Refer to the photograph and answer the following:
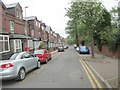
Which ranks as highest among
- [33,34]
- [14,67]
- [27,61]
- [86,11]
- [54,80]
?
[86,11]

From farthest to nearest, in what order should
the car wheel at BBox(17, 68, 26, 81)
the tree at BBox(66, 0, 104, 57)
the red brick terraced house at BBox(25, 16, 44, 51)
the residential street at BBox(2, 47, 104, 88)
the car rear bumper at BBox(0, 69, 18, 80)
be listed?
1. the red brick terraced house at BBox(25, 16, 44, 51)
2. the tree at BBox(66, 0, 104, 57)
3. the car wheel at BBox(17, 68, 26, 81)
4. the car rear bumper at BBox(0, 69, 18, 80)
5. the residential street at BBox(2, 47, 104, 88)

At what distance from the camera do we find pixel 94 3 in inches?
873

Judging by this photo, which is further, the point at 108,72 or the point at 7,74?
the point at 108,72

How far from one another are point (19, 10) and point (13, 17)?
14.5 feet

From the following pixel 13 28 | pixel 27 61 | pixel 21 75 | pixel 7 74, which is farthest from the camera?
pixel 13 28

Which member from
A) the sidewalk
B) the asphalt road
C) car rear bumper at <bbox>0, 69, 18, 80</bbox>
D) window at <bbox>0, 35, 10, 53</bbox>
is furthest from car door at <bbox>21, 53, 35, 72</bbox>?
window at <bbox>0, 35, 10, 53</bbox>

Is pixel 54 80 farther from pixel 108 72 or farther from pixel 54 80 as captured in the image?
pixel 108 72

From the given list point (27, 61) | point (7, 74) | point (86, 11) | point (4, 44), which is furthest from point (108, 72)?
point (4, 44)

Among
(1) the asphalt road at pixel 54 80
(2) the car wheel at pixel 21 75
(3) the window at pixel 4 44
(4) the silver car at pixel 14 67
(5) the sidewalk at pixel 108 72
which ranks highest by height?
(3) the window at pixel 4 44

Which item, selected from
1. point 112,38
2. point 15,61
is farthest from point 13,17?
point 15,61

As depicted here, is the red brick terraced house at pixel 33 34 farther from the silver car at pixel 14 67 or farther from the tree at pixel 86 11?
the silver car at pixel 14 67

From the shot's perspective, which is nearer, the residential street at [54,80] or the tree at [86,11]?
the residential street at [54,80]

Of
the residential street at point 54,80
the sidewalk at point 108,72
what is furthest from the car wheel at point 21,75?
the sidewalk at point 108,72

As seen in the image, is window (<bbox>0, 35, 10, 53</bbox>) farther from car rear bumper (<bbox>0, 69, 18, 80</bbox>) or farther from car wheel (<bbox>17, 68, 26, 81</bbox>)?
car rear bumper (<bbox>0, 69, 18, 80</bbox>)
